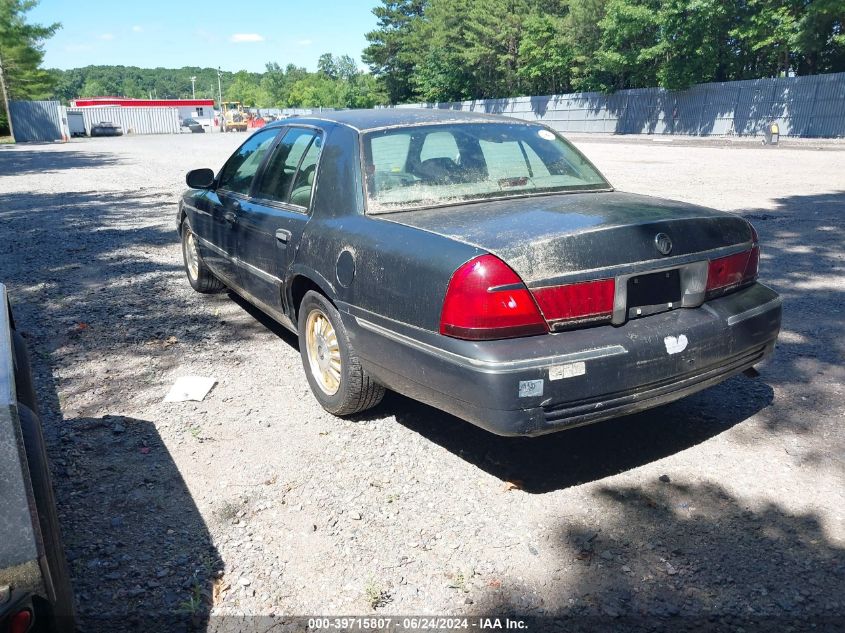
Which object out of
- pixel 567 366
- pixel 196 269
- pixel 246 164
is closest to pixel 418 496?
pixel 567 366

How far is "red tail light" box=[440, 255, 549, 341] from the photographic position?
286 centimetres

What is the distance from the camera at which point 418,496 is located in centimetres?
323

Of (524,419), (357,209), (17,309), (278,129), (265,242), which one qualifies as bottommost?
(17,309)

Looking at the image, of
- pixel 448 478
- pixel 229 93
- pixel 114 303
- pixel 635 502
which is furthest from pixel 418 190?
pixel 229 93

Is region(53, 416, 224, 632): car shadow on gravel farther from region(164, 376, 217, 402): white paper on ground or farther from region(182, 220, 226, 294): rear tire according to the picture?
region(182, 220, 226, 294): rear tire

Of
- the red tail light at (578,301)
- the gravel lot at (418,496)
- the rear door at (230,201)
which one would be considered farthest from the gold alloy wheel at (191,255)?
the red tail light at (578,301)

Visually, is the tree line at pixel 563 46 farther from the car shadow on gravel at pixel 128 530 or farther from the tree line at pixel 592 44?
the car shadow on gravel at pixel 128 530

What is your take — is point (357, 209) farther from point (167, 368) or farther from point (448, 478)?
point (167, 368)

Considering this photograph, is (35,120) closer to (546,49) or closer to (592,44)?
(546,49)

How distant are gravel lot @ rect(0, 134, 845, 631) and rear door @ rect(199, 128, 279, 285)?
2.00ft

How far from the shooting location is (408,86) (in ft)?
273

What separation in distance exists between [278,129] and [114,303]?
2607mm

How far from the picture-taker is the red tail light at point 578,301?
114 inches

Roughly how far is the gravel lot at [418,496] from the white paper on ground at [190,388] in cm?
9
